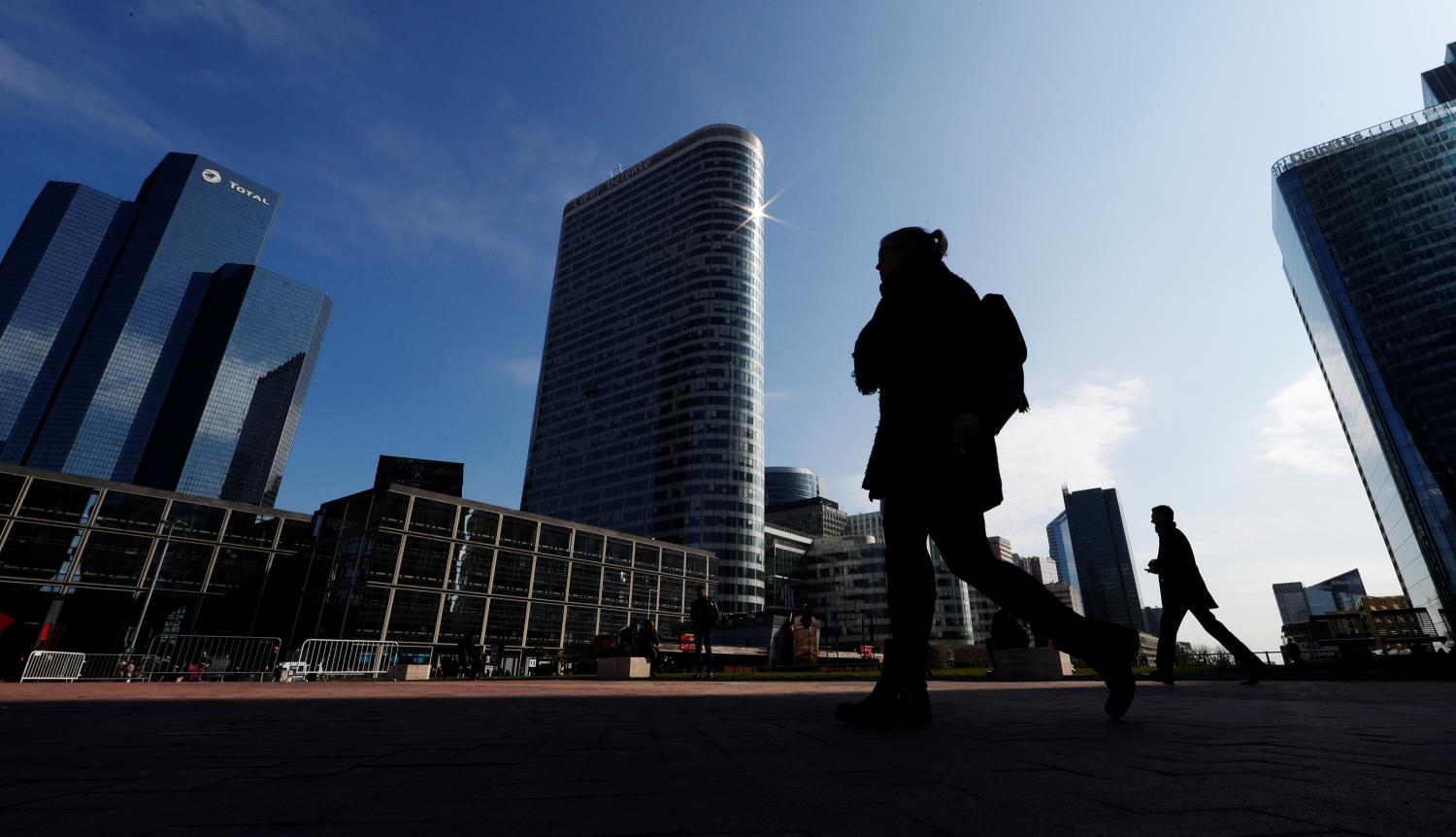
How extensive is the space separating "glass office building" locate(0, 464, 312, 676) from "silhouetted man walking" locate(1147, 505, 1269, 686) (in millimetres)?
68766

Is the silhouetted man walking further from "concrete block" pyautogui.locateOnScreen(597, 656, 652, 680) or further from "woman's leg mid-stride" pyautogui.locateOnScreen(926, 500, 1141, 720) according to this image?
"concrete block" pyautogui.locateOnScreen(597, 656, 652, 680)

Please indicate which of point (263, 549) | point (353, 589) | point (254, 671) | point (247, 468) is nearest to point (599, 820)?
point (254, 671)

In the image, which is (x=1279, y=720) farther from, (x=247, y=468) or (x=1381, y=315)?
(x=247, y=468)

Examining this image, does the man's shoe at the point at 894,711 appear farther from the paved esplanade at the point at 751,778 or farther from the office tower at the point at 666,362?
the office tower at the point at 666,362

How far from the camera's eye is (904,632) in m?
3.37

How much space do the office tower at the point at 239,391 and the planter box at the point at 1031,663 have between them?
492ft

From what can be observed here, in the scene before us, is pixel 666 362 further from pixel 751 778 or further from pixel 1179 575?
pixel 751 778

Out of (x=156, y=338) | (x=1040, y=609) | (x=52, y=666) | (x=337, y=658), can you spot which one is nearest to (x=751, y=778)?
(x=1040, y=609)

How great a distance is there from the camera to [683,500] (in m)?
94.9

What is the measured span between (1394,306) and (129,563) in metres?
136

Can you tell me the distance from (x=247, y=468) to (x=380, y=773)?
16180 centimetres

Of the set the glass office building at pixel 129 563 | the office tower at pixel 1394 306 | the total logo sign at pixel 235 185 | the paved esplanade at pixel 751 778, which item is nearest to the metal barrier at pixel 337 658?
the paved esplanade at pixel 751 778

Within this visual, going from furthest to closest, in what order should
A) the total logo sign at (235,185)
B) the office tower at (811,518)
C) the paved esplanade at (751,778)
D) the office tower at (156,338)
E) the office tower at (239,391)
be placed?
1. the office tower at (811,518)
2. the total logo sign at (235,185)
3. the office tower at (239,391)
4. the office tower at (156,338)
5. the paved esplanade at (751,778)

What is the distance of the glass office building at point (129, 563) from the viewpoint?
50.0 metres
